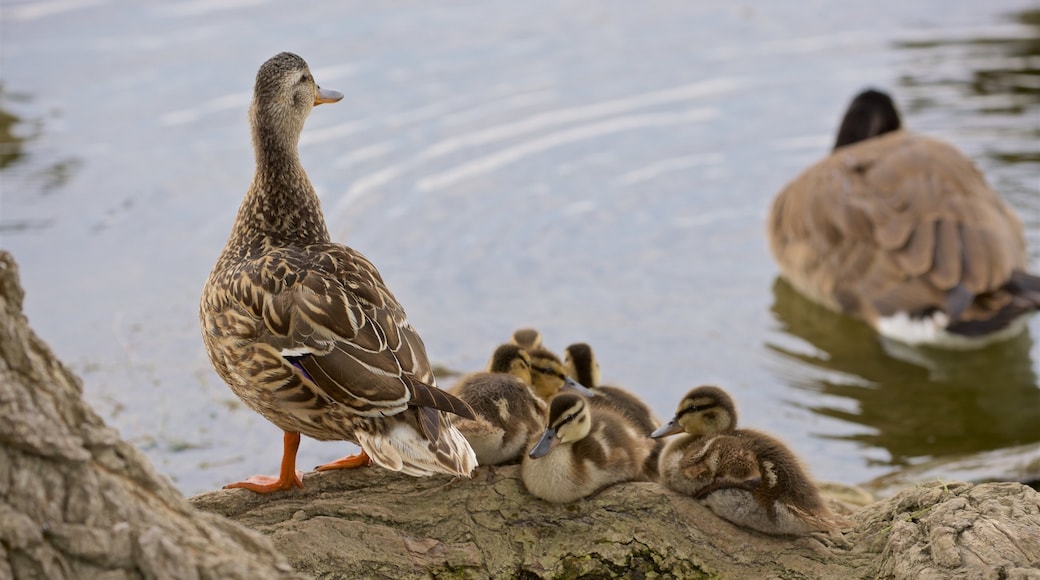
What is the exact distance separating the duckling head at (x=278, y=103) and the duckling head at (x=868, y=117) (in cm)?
754

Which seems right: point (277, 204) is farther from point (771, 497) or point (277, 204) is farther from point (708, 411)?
point (771, 497)

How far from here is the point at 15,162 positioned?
12391 mm

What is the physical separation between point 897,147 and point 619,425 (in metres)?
6.23

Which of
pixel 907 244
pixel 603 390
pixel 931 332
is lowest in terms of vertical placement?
pixel 931 332

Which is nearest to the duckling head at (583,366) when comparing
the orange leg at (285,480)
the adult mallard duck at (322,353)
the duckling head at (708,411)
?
the duckling head at (708,411)

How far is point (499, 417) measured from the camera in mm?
5508

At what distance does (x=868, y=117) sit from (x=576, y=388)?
23.2 feet

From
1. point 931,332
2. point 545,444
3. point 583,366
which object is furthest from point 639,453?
point 931,332

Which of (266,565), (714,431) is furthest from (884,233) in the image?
(266,565)

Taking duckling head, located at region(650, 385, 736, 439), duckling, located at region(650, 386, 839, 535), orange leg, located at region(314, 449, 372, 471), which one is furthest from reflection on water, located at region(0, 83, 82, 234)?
duckling, located at region(650, 386, 839, 535)

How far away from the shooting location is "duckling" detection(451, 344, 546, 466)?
5449 mm

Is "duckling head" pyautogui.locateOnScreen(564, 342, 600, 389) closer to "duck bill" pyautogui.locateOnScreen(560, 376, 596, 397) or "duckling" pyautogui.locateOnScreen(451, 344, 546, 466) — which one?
"duck bill" pyautogui.locateOnScreen(560, 376, 596, 397)

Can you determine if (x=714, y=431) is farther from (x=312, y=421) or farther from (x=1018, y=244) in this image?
(x=1018, y=244)

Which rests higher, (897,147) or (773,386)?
(897,147)
